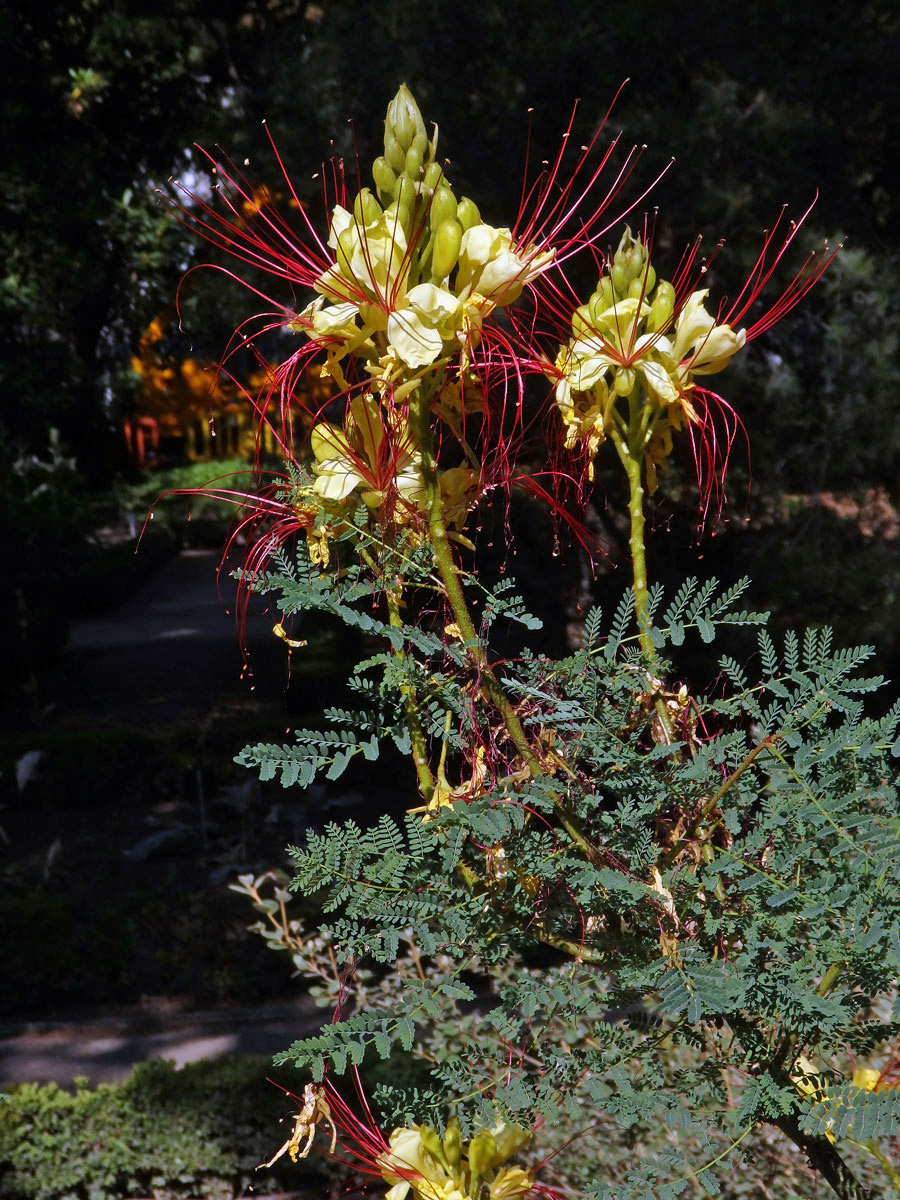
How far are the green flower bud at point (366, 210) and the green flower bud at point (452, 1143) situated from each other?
3.50 ft

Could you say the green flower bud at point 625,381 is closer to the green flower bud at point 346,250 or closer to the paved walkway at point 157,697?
the green flower bud at point 346,250

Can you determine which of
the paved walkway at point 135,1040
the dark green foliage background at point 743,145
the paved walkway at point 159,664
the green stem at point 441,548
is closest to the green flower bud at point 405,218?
the green stem at point 441,548

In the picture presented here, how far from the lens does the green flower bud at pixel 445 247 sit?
1.06 m

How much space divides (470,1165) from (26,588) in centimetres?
996

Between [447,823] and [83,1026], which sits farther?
[83,1026]

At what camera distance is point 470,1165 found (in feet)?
4.59

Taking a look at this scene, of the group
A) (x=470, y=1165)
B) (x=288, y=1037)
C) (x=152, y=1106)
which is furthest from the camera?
(x=288, y=1037)

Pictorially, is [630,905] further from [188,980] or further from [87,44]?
[87,44]

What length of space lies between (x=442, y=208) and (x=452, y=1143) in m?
1.11

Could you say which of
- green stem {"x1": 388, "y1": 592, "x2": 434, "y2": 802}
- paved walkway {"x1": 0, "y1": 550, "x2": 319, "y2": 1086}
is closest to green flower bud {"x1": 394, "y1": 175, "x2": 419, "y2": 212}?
green stem {"x1": 388, "y1": 592, "x2": 434, "y2": 802}

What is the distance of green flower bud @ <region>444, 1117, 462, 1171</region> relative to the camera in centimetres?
136

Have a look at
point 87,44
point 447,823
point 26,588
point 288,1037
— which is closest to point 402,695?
point 447,823

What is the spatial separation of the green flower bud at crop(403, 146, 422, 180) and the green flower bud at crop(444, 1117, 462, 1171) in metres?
1.11

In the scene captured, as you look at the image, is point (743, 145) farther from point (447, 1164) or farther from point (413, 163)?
point (447, 1164)
